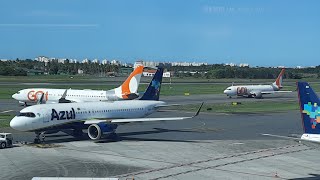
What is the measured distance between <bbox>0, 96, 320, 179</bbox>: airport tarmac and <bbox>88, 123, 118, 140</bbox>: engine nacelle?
2.42ft

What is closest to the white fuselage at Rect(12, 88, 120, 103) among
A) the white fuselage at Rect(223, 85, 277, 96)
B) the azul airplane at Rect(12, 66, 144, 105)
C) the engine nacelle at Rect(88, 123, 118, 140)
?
the azul airplane at Rect(12, 66, 144, 105)

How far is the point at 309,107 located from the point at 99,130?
74.8 feet

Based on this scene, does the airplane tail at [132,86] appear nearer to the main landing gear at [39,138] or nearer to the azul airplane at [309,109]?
the main landing gear at [39,138]

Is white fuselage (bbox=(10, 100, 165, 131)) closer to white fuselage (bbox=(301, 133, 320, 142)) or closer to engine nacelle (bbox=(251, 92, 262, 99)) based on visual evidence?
white fuselage (bbox=(301, 133, 320, 142))

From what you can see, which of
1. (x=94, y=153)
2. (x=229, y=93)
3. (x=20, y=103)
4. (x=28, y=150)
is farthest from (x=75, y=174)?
(x=229, y=93)

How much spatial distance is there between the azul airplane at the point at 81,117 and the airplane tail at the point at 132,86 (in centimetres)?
2131

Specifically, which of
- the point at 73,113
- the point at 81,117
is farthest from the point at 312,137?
the point at 81,117

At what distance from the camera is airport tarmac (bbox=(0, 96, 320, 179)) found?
30531 mm

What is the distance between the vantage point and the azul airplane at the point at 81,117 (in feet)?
137

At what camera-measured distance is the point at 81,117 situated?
45.7m

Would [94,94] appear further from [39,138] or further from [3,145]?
[3,145]

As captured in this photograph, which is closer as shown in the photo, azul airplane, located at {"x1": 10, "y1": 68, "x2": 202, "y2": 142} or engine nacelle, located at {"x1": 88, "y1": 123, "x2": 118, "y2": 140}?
azul airplane, located at {"x1": 10, "y1": 68, "x2": 202, "y2": 142}

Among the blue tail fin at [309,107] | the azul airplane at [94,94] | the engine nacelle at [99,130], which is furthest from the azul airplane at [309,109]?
the azul airplane at [94,94]

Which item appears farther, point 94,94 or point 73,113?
point 94,94
